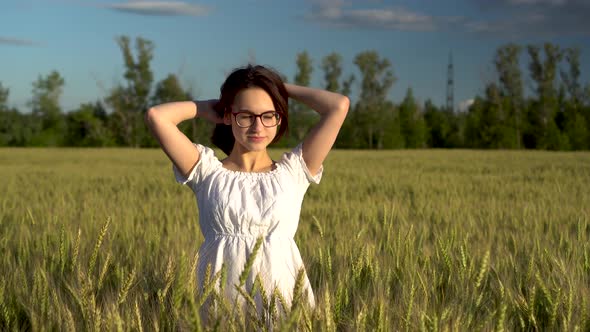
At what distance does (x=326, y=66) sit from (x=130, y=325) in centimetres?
4387

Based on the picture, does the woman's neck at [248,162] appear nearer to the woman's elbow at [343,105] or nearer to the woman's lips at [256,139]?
the woman's lips at [256,139]

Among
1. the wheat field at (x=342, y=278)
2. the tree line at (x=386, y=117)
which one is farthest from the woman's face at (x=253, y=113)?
the tree line at (x=386, y=117)

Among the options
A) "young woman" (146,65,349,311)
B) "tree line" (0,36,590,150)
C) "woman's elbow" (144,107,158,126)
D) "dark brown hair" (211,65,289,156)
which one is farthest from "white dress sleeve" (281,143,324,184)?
"tree line" (0,36,590,150)

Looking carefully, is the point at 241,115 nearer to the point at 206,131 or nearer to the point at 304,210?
the point at 304,210

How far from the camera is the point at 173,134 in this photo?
1937 mm

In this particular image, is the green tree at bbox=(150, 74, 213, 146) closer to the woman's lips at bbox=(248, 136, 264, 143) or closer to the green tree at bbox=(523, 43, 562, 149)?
the green tree at bbox=(523, 43, 562, 149)

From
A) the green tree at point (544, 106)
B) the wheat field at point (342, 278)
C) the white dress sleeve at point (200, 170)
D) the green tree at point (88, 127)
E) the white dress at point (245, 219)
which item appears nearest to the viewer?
the wheat field at point (342, 278)

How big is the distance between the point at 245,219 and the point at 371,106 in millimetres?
38495

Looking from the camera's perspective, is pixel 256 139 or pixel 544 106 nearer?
pixel 256 139

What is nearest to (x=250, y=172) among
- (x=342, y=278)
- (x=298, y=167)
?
(x=298, y=167)

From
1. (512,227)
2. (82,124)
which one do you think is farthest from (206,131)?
(512,227)

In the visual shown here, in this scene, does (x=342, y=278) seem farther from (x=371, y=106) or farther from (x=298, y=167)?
(x=371, y=106)

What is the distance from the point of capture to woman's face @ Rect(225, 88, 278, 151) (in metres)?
1.92

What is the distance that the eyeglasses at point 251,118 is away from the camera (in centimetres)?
192
